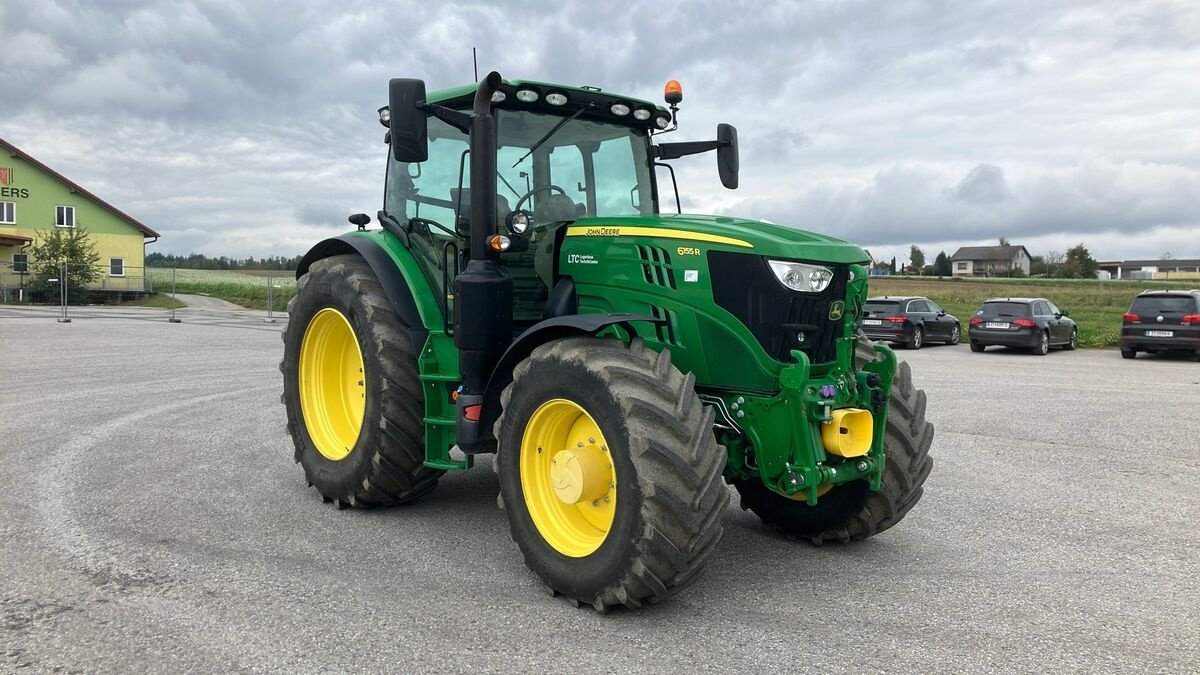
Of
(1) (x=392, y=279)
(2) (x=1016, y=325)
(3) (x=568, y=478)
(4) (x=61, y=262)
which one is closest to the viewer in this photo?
(3) (x=568, y=478)

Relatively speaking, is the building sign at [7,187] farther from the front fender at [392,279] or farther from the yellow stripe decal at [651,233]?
the yellow stripe decal at [651,233]

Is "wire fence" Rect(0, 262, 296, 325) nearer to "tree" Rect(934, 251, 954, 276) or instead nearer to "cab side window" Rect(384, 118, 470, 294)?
"cab side window" Rect(384, 118, 470, 294)

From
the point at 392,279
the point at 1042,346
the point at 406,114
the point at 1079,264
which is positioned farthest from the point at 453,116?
the point at 1079,264

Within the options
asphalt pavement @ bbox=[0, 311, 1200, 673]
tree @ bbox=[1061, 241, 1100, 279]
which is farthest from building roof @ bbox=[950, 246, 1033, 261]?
asphalt pavement @ bbox=[0, 311, 1200, 673]

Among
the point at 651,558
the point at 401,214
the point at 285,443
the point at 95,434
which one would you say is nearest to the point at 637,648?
the point at 651,558

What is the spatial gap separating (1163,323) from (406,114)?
21.0 metres

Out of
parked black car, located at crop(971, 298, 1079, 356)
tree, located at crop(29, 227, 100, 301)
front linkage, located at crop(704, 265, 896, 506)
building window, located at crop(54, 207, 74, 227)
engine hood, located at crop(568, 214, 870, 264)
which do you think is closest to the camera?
front linkage, located at crop(704, 265, 896, 506)

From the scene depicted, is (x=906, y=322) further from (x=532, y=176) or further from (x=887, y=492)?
(x=532, y=176)

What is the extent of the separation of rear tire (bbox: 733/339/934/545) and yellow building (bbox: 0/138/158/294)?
4195 centimetres

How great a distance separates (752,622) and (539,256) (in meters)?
2.31

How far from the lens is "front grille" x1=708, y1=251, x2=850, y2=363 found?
4184 mm

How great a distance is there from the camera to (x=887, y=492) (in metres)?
4.69

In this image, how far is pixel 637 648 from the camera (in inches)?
141

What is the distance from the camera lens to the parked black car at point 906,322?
22844 mm
